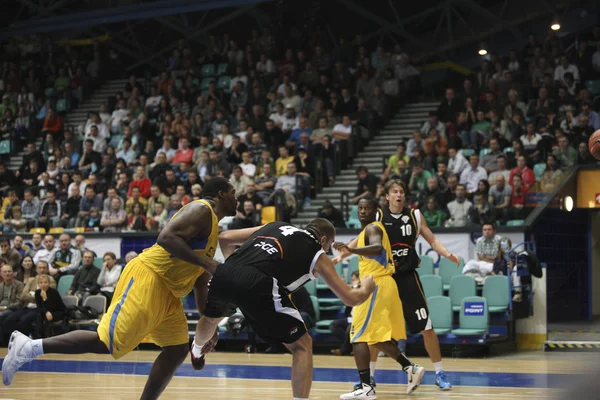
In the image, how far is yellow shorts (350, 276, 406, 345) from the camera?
8.43 meters

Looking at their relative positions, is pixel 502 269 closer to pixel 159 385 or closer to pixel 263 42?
pixel 159 385

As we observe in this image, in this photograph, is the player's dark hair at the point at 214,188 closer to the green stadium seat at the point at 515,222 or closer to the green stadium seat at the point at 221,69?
the green stadium seat at the point at 515,222

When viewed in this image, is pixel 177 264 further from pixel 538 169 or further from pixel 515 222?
pixel 538 169

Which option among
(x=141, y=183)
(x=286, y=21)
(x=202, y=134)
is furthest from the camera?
(x=286, y=21)

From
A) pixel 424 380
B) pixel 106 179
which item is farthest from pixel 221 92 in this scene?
pixel 424 380

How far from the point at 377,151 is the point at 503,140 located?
3.39 metres

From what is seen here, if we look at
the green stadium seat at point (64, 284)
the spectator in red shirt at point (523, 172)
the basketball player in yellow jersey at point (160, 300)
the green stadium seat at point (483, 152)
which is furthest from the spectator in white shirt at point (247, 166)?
the basketball player in yellow jersey at point (160, 300)

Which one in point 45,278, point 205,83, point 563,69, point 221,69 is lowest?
point 45,278

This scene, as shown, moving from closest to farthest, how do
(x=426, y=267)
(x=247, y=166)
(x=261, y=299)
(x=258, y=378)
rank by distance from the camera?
1. (x=261, y=299)
2. (x=258, y=378)
3. (x=426, y=267)
4. (x=247, y=166)

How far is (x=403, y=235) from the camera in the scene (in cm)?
909

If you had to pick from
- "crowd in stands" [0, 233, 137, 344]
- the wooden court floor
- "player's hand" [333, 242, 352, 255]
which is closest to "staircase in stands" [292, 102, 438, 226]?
"crowd in stands" [0, 233, 137, 344]

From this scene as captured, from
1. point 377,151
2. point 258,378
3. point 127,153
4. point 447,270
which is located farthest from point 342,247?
point 127,153

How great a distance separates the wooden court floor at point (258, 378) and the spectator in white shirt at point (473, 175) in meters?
3.78

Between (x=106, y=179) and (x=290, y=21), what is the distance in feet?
25.5
